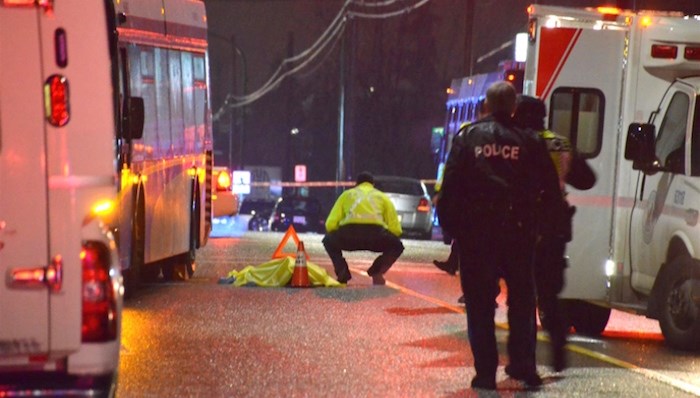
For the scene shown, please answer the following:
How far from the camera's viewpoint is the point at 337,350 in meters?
10.6

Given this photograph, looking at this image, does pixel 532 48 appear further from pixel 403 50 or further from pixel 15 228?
pixel 403 50

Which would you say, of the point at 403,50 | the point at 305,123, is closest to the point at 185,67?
the point at 403,50

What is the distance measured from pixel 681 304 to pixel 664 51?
2.17 meters

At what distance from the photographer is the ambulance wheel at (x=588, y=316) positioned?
12.4 m

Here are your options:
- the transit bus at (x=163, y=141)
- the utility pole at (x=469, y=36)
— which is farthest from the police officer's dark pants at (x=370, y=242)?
the utility pole at (x=469, y=36)

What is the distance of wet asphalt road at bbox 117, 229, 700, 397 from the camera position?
8953 mm

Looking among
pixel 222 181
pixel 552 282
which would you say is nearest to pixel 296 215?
pixel 222 181

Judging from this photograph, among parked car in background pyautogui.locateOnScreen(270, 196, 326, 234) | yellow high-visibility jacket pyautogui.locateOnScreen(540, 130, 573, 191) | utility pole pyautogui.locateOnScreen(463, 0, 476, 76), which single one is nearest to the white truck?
yellow high-visibility jacket pyautogui.locateOnScreen(540, 130, 573, 191)

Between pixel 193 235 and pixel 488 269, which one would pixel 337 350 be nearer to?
pixel 488 269

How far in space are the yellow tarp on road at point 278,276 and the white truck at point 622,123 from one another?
16.0 ft

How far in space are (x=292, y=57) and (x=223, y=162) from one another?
42.0 metres

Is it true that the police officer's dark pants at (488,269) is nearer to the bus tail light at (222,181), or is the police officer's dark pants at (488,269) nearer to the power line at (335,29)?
the bus tail light at (222,181)

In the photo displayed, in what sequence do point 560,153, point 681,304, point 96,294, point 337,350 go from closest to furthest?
point 96,294 → point 560,153 → point 337,350 → point 681,304

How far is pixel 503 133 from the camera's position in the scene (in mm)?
8430
